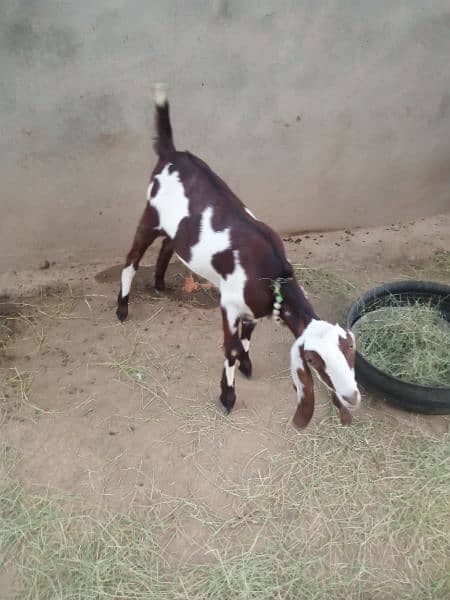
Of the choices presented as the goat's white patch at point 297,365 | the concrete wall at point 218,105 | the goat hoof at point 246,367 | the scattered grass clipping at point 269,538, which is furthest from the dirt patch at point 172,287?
the goat's white patch at point 297,365

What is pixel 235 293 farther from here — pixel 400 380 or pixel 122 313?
pixel 122 313

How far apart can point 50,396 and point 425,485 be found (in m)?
2.25

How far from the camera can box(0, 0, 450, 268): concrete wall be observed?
3.57 metres

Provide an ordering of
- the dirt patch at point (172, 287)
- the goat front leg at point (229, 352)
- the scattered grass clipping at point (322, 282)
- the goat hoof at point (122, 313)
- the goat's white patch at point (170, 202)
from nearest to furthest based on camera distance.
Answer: the goat front leg at point (229, 352)
the goat's white patch at point (170, 202)
the goat hoof at point (122, 313)
the dirt patch at point (172, 287)
the scattered grass clipping at point (322, 282)

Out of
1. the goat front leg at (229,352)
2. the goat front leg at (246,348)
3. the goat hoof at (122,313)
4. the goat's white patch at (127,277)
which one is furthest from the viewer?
the goat hoof at (122,313)

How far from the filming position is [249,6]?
3.72 m

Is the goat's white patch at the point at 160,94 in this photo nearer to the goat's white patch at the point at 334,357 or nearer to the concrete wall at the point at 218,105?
the concrete wall at the point at 218,105

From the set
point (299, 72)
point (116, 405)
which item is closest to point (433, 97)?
point (299, 72)

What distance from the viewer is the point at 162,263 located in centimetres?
405

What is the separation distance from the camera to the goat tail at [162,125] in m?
3.23

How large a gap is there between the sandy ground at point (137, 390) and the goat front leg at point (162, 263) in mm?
93

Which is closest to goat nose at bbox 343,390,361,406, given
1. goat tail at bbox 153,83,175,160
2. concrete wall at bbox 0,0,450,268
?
goat tail at bbox 153,83,175,160

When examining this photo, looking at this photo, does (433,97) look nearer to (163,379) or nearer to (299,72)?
(299,72)

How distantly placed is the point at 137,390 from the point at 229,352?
745mm
